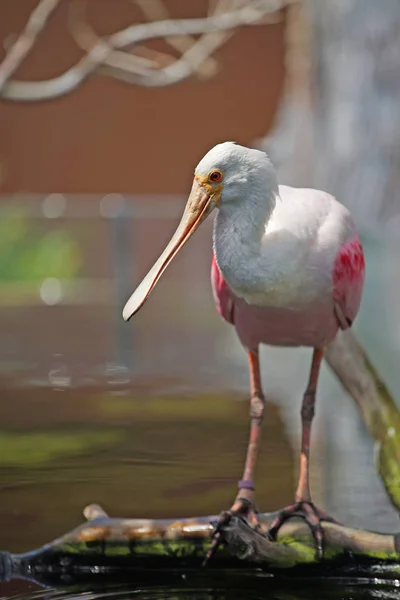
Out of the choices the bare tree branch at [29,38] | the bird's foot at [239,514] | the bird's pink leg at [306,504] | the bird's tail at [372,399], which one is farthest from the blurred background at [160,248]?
the bird's foot at [239,514]

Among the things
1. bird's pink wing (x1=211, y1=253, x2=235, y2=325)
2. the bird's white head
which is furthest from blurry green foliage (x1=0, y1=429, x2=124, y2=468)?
the bird's white head

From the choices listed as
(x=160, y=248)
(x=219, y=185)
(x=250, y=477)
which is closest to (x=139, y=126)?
(x=160, y=248)

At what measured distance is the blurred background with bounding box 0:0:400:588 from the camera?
17.7ft

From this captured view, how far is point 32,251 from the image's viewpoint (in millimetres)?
10219

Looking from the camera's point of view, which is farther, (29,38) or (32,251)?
(32,251)

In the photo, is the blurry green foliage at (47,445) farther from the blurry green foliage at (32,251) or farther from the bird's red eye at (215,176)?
the blurry green foliage at (32,251)

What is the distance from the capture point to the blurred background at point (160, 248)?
5410 millimetres

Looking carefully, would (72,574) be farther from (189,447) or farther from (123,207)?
(123,207)

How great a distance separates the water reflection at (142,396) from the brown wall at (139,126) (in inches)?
107

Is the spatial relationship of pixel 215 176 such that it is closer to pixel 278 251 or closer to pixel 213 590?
pixel 278 251

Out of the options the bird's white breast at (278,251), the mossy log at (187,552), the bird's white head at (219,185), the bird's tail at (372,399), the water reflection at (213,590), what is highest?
the bird's white head at (219,185)

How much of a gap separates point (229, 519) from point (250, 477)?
433 mm

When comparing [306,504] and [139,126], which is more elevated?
[139,126]

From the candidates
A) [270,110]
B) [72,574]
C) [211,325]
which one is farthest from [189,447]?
[270,110]
